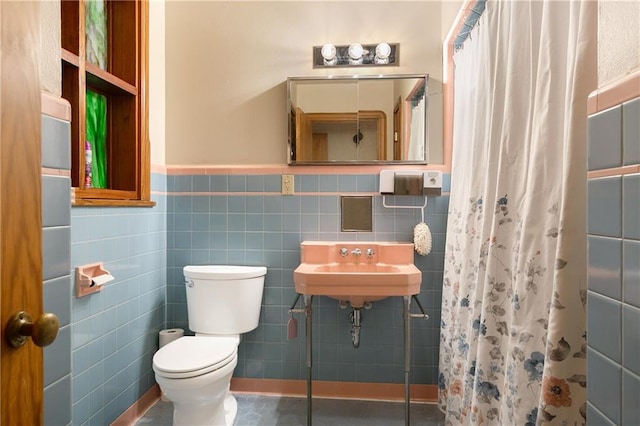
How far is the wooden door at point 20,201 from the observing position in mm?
567

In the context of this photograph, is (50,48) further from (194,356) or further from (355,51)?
(355,51)

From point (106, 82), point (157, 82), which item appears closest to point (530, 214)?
point (106, 82)

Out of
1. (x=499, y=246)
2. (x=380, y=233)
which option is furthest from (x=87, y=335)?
(x=499, y=246)

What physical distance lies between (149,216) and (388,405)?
67.3 inches

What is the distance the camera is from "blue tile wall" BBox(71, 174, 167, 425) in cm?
151

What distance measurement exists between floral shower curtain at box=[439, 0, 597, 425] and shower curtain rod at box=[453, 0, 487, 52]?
0.13 metres

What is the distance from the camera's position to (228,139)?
7.19 ft

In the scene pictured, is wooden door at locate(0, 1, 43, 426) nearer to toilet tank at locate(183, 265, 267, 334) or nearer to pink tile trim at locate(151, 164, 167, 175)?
toilet tank at locate(183, 265, 267, 334)

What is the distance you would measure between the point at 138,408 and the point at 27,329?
1.65m

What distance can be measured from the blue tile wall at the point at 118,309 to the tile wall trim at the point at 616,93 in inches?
66.6

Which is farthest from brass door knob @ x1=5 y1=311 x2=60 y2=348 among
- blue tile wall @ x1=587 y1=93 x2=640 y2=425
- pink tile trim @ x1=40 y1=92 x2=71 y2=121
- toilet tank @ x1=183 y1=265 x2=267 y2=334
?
toilet tank @ x1=183 y1=265 x2=267 y2=334

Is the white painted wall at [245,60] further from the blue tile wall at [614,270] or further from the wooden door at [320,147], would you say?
the blue tile wall at [614,270]

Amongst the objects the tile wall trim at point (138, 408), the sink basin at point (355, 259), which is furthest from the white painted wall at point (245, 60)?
the tile wall trim at point (138, 408)

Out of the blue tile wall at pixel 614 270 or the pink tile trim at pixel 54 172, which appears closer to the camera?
the blue tile wall at pixel 614 270
